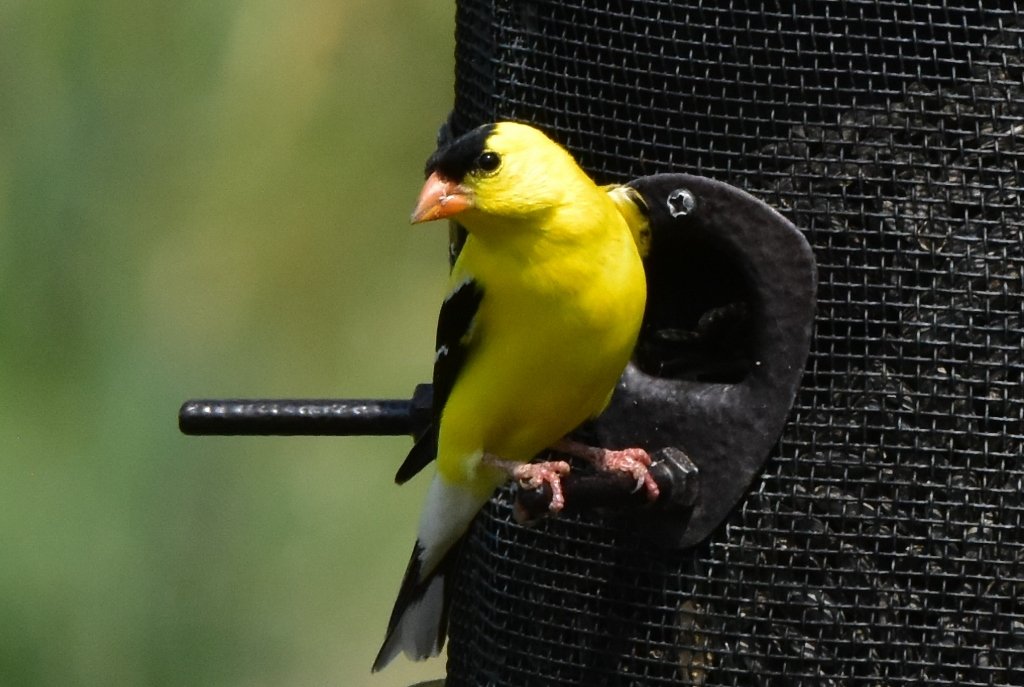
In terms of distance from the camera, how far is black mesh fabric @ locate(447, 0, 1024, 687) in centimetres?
322

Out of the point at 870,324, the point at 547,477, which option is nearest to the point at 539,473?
the point at 547,477

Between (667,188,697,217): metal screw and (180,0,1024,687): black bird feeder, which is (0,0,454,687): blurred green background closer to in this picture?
(180,0,1024,687): black bird feeder

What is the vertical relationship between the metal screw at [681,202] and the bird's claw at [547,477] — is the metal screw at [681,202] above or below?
above

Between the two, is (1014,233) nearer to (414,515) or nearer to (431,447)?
(431,447)

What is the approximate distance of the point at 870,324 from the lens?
10.8 feet

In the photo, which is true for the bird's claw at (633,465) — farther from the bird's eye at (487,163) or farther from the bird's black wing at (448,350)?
the bird's eye at (487,163)

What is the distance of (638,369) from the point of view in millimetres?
3508

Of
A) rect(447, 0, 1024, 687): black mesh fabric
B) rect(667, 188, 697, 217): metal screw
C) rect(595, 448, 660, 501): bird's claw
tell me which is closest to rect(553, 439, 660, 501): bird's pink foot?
rect(595, 448, 660, 501): bird's claw

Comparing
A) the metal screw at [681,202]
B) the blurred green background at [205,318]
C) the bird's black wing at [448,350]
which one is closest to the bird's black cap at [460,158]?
the bird's black wing at [448,350]

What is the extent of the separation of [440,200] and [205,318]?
3.48 m

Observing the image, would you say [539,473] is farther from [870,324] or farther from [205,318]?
[205,318]

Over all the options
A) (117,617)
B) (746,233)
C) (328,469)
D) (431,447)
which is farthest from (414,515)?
(746,233)

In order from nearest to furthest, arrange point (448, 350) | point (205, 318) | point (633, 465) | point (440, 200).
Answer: point (440, 200) → point (633, 465) → point (448, 350) → point (205, 318)

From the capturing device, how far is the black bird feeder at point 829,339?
322 cm
